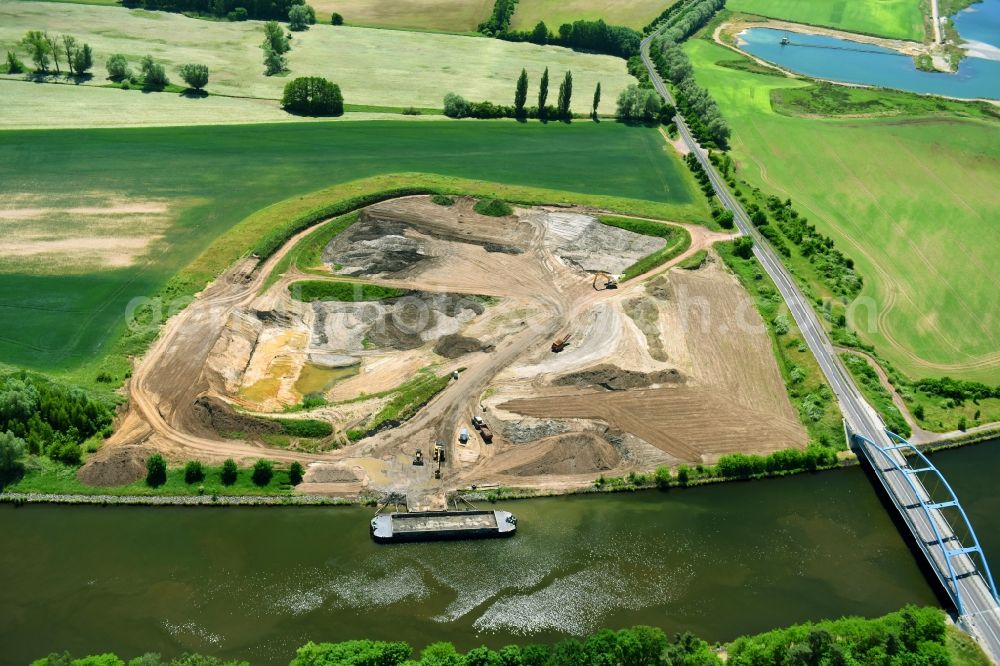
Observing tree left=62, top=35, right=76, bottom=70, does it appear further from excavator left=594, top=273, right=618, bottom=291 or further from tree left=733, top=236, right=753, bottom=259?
tree left=733, top=236, right=753, bottom=259

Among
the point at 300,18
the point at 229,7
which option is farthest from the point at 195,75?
the point at 229,7

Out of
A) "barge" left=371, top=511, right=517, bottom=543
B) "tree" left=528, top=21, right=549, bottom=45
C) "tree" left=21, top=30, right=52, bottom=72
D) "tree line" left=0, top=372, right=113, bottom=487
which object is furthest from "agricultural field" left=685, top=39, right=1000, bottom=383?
"tree" left=21, top=30, right=52, bottom=72

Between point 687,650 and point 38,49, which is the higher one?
point 38,49

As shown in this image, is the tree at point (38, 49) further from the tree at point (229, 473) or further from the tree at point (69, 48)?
the tree at point (229, 473)

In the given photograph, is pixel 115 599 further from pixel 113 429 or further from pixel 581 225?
pixel 581 225

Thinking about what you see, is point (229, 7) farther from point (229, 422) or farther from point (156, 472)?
point (156, 472)
